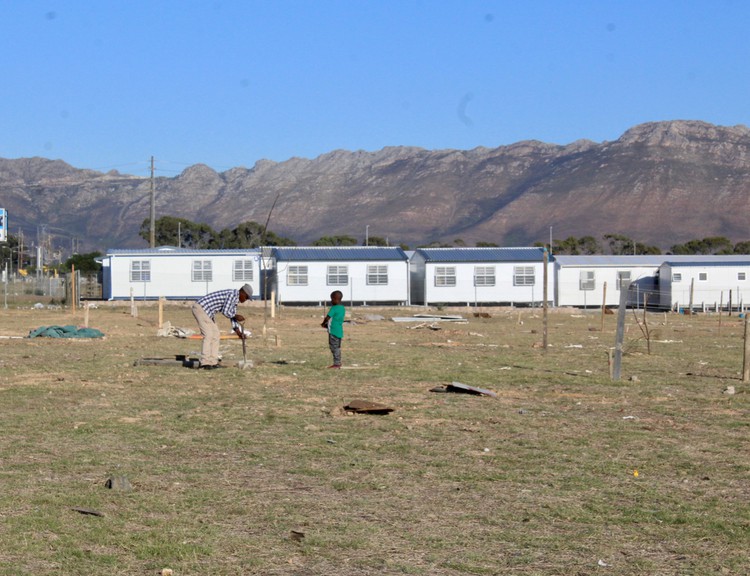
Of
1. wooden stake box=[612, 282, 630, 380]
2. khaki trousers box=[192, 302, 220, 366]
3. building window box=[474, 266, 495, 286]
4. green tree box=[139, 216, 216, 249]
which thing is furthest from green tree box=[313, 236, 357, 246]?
wooden stake box=[612, 282, 630, 380]

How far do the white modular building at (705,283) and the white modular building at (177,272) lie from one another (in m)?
24.4

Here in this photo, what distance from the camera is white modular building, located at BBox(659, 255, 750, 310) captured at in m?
61.3

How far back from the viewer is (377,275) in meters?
60.4

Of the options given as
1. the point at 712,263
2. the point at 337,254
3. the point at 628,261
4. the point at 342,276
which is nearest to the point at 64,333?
the point at 342,276

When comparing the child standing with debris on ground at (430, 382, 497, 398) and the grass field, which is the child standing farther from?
debris on ground at (430, 382, 497, 398)

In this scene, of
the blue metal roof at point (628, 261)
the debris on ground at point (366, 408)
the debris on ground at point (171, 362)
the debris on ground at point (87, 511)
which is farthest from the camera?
the blue metal roof at point (628, 261)

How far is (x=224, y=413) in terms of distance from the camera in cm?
1370

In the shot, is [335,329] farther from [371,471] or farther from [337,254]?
[337,254]

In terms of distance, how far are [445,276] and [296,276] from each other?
28.8 ft

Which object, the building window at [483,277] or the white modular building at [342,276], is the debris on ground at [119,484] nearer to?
the white modular building at [342,276]

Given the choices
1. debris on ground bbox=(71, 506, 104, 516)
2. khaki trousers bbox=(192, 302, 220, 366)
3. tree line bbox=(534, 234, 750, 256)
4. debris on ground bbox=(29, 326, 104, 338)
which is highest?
tree line bbox=(534, 234, 750, 256)

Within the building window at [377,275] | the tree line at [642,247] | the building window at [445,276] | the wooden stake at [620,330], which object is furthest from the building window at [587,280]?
the tree line at [642,247]

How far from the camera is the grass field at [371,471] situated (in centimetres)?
703

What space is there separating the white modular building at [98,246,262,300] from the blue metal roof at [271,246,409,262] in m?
1.96
